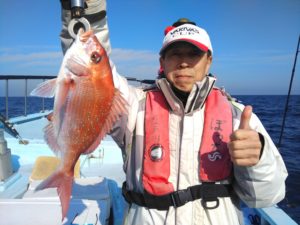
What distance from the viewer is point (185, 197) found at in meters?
2.05

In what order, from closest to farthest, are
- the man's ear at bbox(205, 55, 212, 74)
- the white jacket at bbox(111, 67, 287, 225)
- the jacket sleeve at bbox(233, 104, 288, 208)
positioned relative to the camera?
the jacket sleeve at bbox(233, 104, 288, 208), the white jacket at bbox(111, 67, 287, 225), the man's ear at bbox(205, 55, 212, 74)

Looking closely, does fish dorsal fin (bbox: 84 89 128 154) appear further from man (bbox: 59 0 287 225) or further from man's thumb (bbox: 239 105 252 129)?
man's thumb (bbox: 239 105 252 129)

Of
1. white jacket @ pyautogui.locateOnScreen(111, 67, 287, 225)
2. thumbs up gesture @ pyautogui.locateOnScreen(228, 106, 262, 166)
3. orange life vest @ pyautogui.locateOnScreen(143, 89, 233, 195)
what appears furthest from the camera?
orange life vest @ pyautogui.locateOnScreen(143, 89, 233, 195)

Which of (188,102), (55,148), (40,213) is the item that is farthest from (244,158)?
(40,213)

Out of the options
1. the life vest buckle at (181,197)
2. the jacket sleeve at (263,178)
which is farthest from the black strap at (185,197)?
the jacket sleeve at (263,178)

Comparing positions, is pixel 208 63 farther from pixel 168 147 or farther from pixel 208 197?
pixel 208 197

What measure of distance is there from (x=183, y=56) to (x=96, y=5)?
2.39 feet

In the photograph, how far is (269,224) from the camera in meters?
3.28

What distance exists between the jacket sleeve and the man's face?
21.1 inches

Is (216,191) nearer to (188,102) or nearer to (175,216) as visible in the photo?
(175,216)

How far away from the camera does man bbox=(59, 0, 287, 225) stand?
2068mm

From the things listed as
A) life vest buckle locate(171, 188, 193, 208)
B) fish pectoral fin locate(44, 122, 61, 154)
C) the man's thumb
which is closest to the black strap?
life vest buckle locate(171, 188, 193, 208)

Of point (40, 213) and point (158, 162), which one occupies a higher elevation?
point (158, 162)

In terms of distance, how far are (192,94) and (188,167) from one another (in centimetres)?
53
